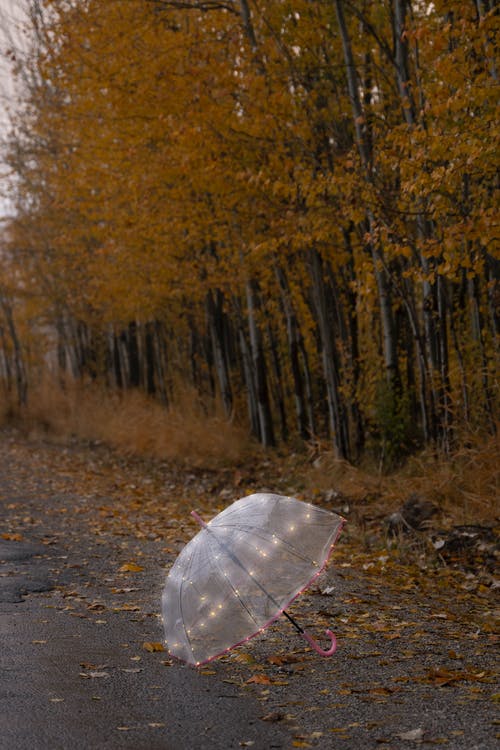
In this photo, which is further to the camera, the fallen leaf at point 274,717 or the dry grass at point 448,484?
the dry grass at point 448,484

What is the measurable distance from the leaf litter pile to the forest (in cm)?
216

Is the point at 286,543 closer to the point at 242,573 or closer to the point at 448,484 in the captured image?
the point at 242,573

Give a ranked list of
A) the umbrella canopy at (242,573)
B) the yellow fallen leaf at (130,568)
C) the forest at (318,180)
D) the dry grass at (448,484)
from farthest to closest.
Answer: the dry grass at (448,484) → the forest at (318,180) → the yellow fallen leaf at (130,568) → the umbrella canopy at (242,573)

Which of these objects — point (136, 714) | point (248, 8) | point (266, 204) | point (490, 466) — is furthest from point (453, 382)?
point (136, 714)

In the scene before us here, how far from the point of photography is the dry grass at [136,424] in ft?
52.9

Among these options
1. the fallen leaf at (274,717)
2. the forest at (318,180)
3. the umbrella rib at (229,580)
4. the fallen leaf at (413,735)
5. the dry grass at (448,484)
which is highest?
the forest at (318,180)

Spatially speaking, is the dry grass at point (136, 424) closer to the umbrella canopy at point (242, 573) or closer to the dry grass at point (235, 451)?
the dry grass at point (235, 451)

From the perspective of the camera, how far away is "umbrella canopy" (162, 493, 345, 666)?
452cm

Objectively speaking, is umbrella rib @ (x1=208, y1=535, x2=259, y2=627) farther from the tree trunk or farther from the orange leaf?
the tree trunk

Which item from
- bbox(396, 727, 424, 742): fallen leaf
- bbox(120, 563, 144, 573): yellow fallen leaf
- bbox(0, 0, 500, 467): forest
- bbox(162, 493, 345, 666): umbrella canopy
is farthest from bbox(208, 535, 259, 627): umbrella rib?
bbox(0, 0, 500, 467): forest

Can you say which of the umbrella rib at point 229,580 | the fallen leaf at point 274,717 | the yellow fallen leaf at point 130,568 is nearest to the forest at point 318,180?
the yellow fallen leaf at point 130,568

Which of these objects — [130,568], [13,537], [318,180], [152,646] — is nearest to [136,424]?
[13,537]

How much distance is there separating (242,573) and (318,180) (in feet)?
19.3

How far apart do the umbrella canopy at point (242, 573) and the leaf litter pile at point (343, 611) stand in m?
0.36
